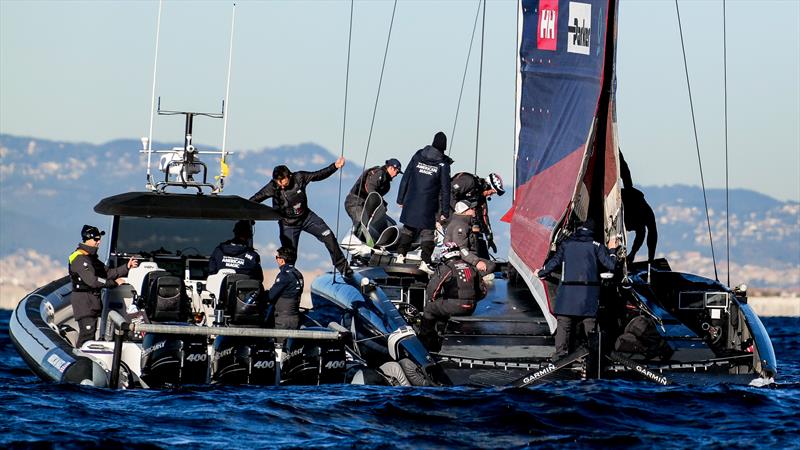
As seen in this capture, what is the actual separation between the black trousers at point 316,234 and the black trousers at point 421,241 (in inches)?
35.0

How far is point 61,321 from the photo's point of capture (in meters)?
17.8

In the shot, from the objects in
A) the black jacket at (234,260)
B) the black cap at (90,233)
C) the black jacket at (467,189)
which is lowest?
the black jacket at (234,260)

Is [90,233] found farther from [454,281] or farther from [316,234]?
[454,281]

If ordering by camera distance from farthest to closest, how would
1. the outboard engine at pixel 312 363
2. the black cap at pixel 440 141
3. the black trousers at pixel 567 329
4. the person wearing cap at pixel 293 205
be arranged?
the black cap at pixel 440 141 → the person wearing cap at pixel 293 205 → the outboard engine at pixel 312 363 → the black trousers at pixel 567 329

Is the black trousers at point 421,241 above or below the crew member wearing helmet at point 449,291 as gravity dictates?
above

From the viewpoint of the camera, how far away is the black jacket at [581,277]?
568 inches

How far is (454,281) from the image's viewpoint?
50.8ft

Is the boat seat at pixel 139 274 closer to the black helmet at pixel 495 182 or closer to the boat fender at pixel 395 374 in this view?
the boat fender at pixel 395 374

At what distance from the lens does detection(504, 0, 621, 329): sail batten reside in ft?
50.7

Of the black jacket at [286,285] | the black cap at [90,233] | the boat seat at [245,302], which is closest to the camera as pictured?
the boat seat at [245,302]

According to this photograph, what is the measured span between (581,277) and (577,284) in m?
0.08

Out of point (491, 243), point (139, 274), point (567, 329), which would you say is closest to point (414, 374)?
point (567, 329)

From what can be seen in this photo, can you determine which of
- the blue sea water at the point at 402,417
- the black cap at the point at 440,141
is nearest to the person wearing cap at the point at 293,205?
the black cap at the point at 440,141

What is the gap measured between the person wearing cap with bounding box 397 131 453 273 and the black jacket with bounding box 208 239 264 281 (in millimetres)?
2704
